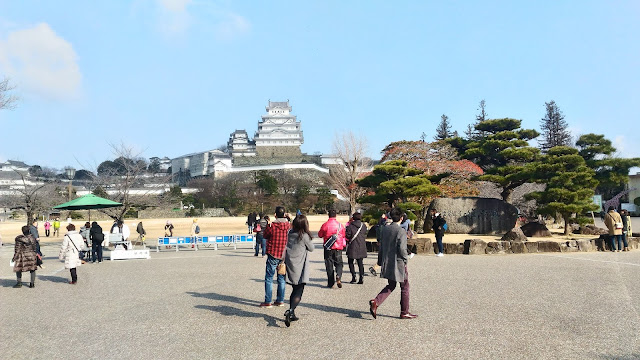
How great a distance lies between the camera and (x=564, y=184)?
19031 millimetres

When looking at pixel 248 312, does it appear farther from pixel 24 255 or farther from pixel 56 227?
pixel 56 227

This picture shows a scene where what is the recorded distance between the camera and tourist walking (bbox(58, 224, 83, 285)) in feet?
30.1

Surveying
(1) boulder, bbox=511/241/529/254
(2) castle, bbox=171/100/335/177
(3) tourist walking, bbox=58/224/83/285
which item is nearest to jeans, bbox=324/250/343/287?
(3) tourist walking, bbox=58/224/83/285

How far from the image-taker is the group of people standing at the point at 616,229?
13.0 meters

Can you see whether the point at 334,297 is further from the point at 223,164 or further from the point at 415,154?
the point at 223,164

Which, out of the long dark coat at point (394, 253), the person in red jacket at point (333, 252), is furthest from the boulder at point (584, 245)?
the long dark coat at point (394, 253)

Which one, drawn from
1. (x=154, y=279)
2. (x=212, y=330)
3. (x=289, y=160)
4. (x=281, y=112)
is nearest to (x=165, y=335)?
(x=212, y=330)

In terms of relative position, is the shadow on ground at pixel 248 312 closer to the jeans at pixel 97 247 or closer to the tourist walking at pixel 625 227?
the jeans at pixel 97 247

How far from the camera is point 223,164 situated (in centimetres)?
7338

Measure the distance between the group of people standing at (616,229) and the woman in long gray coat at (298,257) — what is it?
10.7 m

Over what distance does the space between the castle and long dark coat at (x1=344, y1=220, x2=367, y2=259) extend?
216 ft

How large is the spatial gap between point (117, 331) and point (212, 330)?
1079 millimetres

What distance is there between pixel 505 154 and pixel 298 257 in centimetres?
2032

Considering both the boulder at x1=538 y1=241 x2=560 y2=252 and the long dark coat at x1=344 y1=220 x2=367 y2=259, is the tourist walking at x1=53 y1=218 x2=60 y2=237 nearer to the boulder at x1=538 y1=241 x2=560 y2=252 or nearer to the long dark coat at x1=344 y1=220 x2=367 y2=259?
the long dark coat at x1=344 y1=220 x2=367 y2=259
